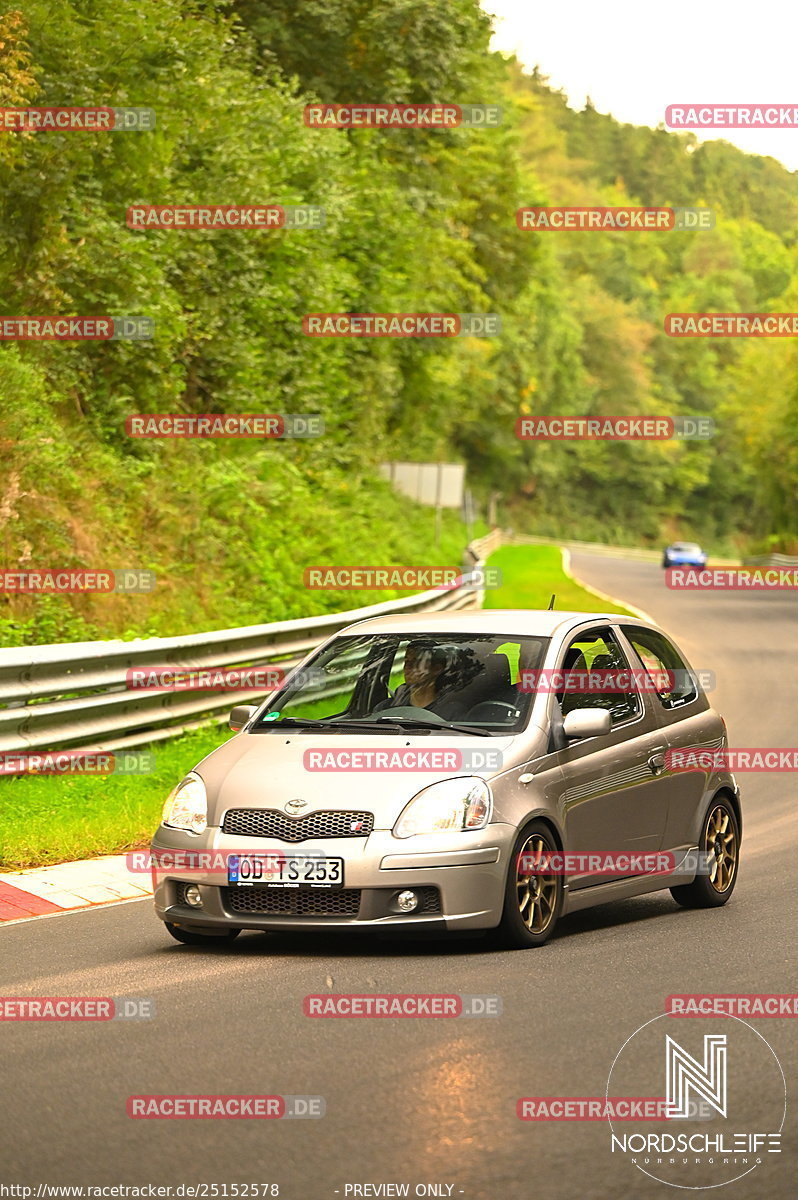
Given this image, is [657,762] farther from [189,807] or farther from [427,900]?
[189,807]

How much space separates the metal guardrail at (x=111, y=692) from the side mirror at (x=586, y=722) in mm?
4536

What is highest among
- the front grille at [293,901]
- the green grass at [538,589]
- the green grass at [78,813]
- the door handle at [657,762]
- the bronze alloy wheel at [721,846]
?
the door handle at [657,762]

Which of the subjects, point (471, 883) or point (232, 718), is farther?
point (232, 718)

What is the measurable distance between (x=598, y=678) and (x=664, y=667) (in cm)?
92

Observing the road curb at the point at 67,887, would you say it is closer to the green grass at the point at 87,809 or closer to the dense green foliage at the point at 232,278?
the green grass at the point at 87,809

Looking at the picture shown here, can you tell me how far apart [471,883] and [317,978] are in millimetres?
884

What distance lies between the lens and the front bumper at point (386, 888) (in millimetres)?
7883

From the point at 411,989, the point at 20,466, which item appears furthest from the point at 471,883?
the point at 20,466

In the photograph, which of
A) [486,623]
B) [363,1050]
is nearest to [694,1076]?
[363,1050]

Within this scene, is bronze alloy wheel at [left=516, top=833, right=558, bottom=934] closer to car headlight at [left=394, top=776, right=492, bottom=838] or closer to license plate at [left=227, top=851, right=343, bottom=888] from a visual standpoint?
car headlight at [left=394, top=776, right=492, bottom=838]

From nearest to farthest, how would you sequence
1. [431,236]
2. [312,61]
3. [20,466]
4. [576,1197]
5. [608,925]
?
[576,1197], [608,925], [20,466], [312,61], [431,236]

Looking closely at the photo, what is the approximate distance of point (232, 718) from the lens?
9.18 meters

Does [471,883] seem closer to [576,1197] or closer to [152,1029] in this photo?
[152,1029]

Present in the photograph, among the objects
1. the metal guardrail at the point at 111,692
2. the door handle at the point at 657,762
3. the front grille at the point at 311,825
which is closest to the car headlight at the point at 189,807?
the front grille at the point at 311,825
